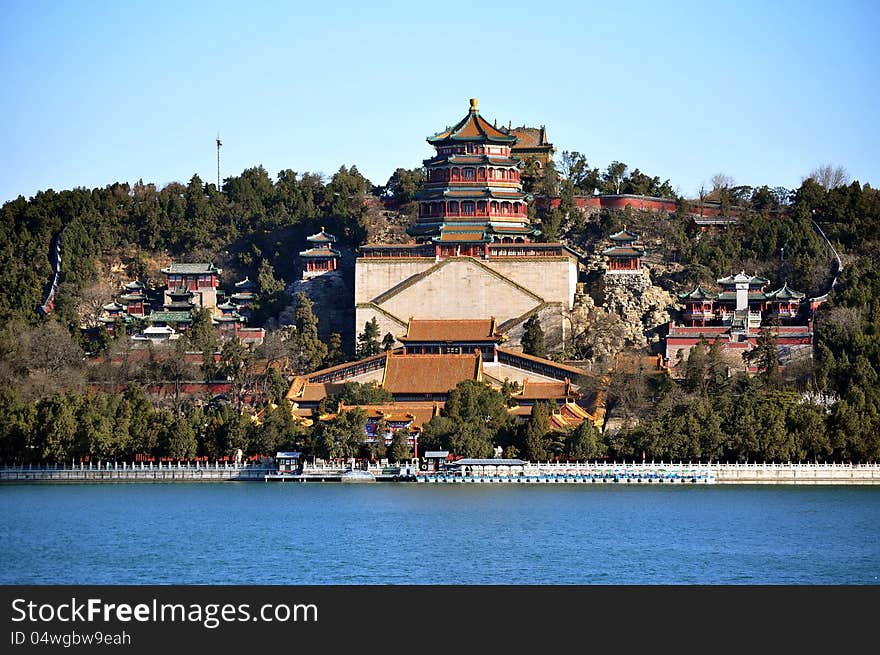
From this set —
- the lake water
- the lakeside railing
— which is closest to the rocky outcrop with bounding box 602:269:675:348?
the lakeside railing

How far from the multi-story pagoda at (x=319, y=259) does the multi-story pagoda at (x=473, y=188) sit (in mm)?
3436

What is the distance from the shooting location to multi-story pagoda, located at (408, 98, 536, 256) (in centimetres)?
8238

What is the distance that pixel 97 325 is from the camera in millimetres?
81938

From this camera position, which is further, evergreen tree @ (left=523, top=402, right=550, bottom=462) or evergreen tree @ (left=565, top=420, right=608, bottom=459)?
evergreen tree @ (left=523, top=402, right=550, bottom=462)

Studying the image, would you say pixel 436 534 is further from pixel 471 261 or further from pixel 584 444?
pixel 471 261

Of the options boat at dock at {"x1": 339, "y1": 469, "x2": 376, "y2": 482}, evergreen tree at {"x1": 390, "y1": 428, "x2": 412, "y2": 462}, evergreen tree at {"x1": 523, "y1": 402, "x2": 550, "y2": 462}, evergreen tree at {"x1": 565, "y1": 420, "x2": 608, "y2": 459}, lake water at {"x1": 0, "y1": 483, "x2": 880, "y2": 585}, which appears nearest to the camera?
lake water at {"x1": 0, "y1": 483, "x2": 880, "y2": 585}

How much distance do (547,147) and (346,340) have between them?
17.9m

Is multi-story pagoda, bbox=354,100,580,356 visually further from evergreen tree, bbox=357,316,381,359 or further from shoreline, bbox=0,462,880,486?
shoreline, bbox=0,462,880,486

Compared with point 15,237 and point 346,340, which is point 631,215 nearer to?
point 346,340

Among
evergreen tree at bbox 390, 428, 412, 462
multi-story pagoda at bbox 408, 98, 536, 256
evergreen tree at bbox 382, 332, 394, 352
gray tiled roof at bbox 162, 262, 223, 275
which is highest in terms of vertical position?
multi-story pagoda at bbox 408, 98, 536, 256

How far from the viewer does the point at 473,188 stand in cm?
8294

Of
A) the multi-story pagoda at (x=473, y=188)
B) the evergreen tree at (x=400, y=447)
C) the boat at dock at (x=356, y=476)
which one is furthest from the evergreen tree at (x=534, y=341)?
the boat at dock at (x=356, y=476)

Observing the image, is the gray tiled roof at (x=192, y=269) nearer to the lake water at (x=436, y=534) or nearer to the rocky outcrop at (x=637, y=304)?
the rocky outcrop at (x=637, y=304)

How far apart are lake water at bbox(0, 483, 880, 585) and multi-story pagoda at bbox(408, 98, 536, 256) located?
19563mm
